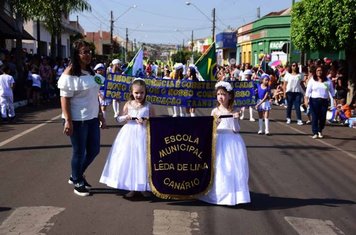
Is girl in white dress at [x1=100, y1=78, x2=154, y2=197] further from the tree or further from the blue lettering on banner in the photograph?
the tree

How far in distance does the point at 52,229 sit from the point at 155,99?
3.52m

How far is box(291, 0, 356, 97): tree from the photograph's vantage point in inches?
634

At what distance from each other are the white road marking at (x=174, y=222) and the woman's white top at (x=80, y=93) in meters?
1.52

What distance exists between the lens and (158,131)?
633cm

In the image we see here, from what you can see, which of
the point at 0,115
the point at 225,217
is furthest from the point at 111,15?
the point at 225,217

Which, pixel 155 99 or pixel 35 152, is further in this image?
pixel 35 152

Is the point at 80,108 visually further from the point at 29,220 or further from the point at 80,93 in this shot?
the point at 29,220

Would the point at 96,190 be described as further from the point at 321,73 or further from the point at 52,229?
the point at 321,73

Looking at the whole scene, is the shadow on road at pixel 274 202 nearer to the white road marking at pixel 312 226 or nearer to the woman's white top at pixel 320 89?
the white road marking at pixel 312 226

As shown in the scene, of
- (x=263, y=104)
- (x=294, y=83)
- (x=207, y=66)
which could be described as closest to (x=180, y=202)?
(x=207, y=66)

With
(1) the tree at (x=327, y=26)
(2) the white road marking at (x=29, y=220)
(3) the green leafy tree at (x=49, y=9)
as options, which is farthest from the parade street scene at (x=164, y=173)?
(3) the green leafy tree at (x=49, y=9)

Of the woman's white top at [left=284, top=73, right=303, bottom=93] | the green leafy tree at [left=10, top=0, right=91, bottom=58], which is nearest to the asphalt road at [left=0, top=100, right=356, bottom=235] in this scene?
the woman's white top at [left=284, top=73, right=303, bottom=93]

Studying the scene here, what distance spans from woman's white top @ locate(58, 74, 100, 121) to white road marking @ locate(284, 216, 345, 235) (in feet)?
8.89

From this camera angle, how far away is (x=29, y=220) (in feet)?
17.6
